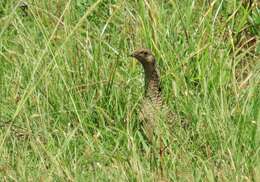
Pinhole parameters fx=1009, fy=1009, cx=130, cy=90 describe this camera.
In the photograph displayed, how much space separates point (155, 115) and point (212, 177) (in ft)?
2.96

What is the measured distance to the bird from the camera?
4.86 m

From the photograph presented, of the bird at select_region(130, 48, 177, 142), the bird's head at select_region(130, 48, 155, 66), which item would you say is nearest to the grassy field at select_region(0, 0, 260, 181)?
the bird at select_region(130, 48, 177, 142)

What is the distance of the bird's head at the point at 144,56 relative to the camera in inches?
197

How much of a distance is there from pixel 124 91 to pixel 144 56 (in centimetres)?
25

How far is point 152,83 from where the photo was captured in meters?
5.02

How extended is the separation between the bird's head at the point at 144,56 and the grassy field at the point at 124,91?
17 centimetres

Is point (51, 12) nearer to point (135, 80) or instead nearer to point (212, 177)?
point (135, 80)

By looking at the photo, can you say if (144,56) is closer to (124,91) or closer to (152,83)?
(152,83)

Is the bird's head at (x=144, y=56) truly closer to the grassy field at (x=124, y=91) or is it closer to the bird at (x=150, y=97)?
the bird at (x=150, y=97)

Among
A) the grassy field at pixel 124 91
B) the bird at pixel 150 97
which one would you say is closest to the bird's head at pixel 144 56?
the bird at pixel 150 97

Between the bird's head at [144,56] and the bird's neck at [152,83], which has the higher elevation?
the bird's head at [144,56]

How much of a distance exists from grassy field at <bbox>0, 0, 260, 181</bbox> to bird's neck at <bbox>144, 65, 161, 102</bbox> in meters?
0.10

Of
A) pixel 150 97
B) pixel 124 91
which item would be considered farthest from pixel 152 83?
pixel 124 91

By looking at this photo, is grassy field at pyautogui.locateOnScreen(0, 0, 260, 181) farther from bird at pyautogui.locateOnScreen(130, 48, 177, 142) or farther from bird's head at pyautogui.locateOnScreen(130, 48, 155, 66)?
bird's head at pyautogui.locateOnScreen(130, 48, 155, 66)
